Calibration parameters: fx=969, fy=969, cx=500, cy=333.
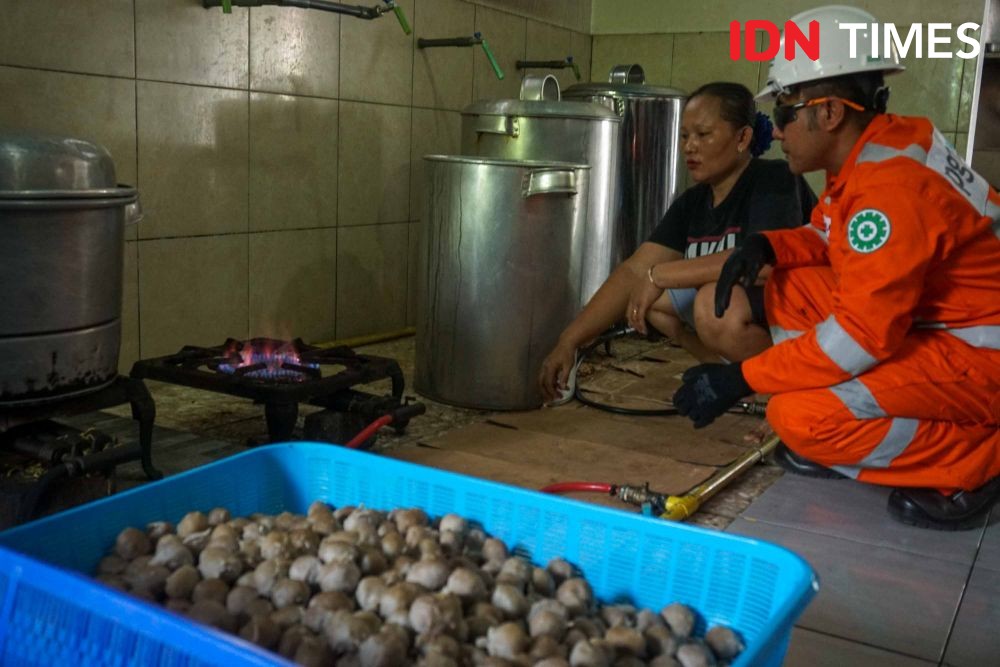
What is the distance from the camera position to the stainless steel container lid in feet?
5.08

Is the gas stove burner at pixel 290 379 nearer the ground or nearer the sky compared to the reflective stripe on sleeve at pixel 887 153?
nearer the ground

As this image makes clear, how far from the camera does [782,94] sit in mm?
2039

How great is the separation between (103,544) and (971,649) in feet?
4.15

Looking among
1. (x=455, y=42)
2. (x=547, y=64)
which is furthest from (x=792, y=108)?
(x=547, y=64)

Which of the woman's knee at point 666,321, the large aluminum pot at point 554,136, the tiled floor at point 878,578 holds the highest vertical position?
the large aluminum pot at point 554,136

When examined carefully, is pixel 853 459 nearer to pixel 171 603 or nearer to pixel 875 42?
pixel 875 42

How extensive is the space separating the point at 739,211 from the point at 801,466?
0.70m

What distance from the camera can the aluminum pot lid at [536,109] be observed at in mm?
3014

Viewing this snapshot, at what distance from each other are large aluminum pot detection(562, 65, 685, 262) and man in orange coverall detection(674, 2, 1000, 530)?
168 centimetres

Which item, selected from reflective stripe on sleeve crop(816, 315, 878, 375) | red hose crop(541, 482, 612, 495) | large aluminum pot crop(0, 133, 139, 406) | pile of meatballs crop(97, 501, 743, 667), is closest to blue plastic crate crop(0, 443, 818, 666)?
pile of meatballs crop(97, 501, 743, 667)

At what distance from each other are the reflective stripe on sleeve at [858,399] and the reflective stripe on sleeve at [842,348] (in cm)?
6

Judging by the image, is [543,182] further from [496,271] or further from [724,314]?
[724,314]

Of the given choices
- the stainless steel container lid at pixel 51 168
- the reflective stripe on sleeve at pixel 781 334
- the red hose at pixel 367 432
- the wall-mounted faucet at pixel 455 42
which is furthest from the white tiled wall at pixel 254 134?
the reflective stripe on sleeve at pixel 781 334

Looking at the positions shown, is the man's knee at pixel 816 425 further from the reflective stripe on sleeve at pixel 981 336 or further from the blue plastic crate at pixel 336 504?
the blue plastic crate at pixel 336 504
